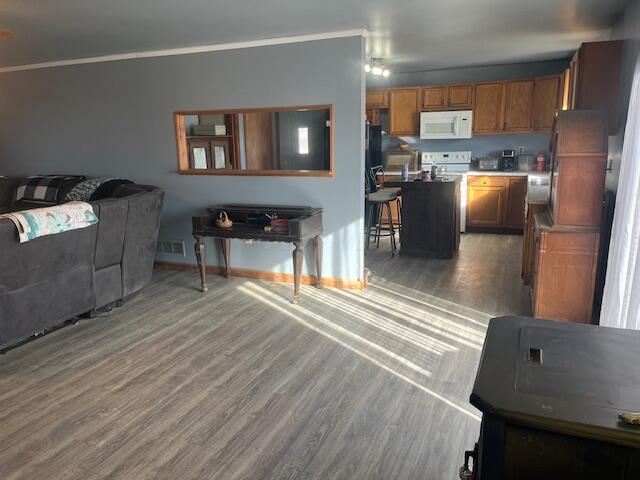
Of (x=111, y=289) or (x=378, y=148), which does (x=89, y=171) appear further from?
(x=378, y=148)

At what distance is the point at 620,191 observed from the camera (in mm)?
2896

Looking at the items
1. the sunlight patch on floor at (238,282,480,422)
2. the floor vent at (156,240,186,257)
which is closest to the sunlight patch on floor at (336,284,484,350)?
the sunlight patch on floor at (238,282,480,422)

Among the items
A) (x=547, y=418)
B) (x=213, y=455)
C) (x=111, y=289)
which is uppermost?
(x=547, y=418)

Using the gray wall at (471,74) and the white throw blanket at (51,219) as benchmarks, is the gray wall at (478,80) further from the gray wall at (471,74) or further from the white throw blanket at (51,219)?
the white throw blanket at (51,219)

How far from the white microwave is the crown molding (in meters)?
2.84

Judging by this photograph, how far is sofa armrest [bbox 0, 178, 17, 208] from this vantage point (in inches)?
211

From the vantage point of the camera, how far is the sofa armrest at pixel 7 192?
5.37 m

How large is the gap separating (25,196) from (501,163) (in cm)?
606

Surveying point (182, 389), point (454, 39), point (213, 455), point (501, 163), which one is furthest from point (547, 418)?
point (501, 163)

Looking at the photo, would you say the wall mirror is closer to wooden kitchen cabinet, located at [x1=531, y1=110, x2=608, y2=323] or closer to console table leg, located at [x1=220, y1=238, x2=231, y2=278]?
console table leg, located at [x1=220, y1=238, x2=231, y2=278]

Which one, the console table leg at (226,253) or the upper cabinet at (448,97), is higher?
the upper cabinet at (448,97)

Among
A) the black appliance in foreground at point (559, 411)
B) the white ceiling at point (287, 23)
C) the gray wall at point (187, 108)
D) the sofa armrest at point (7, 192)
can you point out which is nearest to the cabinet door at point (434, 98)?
the white ceiling at point (287, 23)

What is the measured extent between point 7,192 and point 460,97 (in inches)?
231

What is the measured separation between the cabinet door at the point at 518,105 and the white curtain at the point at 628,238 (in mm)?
3933
